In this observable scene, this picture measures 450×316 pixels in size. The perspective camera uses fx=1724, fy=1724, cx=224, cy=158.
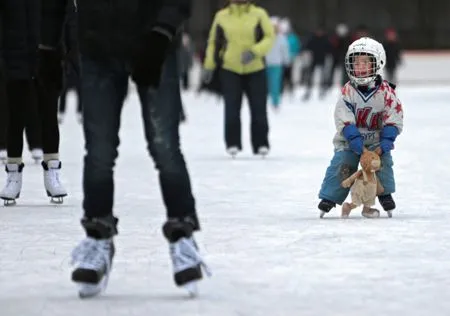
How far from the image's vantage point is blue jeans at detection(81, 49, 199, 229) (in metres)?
6.21

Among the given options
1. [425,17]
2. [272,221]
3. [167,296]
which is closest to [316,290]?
[167,296]

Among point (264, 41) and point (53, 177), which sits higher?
point (264, 41)

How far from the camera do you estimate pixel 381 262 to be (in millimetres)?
7324

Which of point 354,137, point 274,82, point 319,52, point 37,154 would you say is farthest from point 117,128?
point 319,52

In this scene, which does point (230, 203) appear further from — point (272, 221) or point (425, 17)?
point (425, 17)

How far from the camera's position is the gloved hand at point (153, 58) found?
6070mm

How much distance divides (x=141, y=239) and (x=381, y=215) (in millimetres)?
1773

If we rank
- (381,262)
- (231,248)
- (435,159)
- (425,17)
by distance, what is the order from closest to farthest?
1. (381,262)
2. (231,248)
3. (435,159)
4. (425,17)

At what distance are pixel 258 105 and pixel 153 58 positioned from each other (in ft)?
31.3

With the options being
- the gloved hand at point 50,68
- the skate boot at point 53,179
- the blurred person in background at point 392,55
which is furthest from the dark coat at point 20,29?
the blurred person in background at point 392,55

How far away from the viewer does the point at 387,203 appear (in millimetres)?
9406

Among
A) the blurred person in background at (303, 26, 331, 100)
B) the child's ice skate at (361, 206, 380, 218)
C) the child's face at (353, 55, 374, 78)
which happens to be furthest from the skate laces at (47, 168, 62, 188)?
the blurred person in background at (303, 26, 331, 100)

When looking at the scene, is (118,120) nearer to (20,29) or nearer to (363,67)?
(363,67)

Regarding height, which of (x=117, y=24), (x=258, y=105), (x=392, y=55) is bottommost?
(x=392, y=55)
